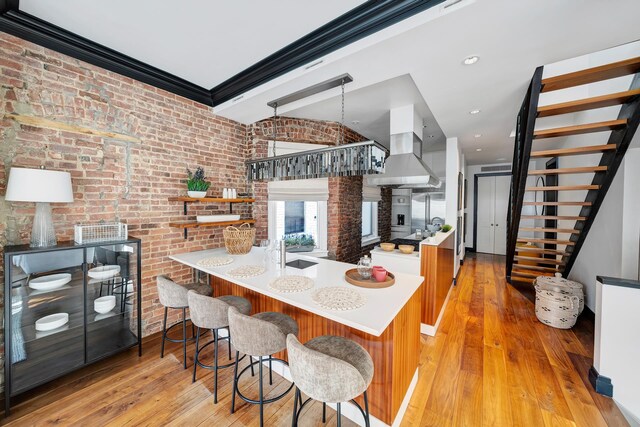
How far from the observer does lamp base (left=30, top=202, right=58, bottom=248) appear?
1896 millimetres

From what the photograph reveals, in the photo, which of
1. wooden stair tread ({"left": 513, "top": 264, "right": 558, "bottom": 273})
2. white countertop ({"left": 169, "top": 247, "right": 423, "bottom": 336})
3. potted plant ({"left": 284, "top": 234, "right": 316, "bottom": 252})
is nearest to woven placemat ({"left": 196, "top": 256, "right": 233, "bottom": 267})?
white countertop ({"left": 169, "top": 247, "right": 423, "bottom": 336})

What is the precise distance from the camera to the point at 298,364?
3.93 feet

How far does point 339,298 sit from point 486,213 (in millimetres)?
7399

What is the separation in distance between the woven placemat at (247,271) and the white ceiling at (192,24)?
79.0 inches

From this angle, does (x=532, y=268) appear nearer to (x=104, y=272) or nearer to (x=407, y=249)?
(x=407, y=249)

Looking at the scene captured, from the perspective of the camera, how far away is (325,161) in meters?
2.39

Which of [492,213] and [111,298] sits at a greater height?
[492,213]

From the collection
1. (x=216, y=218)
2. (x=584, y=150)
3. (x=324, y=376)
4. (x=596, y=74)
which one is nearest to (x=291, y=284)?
(x=324, y=376)

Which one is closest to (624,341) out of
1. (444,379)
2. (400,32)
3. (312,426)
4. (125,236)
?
(444,379)

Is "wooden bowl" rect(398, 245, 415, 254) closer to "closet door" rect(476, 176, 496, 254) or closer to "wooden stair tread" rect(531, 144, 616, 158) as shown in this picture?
"wooden stair tread" rect(531, 144, 616, 158)

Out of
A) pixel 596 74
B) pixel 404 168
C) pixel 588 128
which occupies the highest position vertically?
pixel 596 74

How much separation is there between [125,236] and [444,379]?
3.20 meters

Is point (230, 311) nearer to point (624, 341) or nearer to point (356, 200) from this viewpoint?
point (624, 341)

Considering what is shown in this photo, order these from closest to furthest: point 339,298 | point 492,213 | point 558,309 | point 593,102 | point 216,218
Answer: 1. point 339,298
2. point 593,102
3. point 558,309
4. point 216,218
5. point 492,213
